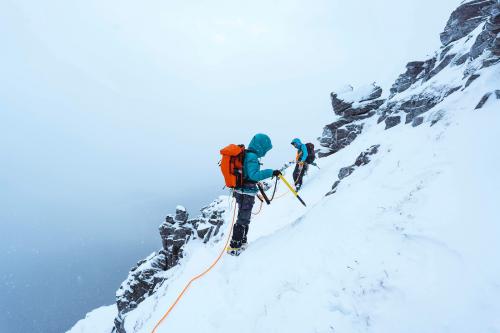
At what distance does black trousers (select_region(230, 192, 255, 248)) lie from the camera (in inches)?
347

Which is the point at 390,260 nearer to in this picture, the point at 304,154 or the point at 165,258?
the point at 304,154

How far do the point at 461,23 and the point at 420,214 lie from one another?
88.8 ft

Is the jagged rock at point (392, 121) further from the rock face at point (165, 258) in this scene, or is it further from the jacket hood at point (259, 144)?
the rock face at point (165, 258)

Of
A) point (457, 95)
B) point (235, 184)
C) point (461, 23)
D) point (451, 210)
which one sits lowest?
point (451, 210)

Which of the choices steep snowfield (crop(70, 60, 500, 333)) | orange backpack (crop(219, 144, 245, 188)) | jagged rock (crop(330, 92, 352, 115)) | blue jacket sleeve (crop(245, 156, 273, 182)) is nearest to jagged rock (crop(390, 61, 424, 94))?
jagged rock (crop(330, 92, 352, 115))

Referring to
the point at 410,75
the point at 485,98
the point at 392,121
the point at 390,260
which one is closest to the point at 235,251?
the point at 390,260

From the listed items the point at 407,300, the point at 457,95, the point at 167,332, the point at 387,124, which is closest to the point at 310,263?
the point at 407,300

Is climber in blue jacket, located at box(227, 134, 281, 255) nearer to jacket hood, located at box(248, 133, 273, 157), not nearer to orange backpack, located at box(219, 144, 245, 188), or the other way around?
jacket hood, located at box(248, 133, 273, 157)

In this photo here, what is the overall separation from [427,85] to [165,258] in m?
32.8

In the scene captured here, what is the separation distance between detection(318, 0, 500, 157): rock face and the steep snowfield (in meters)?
4.11

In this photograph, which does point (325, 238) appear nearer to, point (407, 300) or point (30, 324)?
point (407, 300)

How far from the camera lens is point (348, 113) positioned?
1099 inches

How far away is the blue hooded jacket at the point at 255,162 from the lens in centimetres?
838

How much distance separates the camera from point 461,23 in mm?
23547
